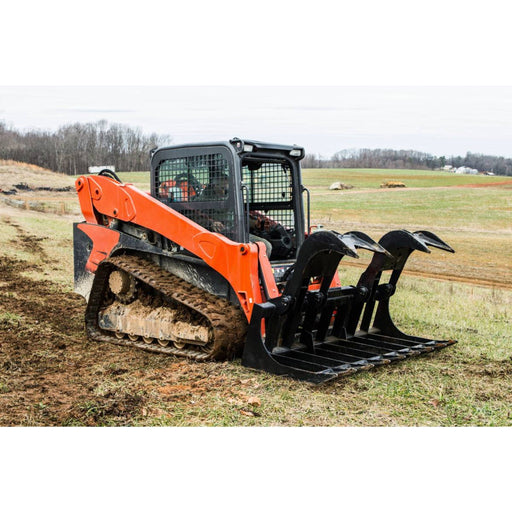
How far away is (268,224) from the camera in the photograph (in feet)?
25.2

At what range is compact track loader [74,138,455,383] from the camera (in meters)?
6.27

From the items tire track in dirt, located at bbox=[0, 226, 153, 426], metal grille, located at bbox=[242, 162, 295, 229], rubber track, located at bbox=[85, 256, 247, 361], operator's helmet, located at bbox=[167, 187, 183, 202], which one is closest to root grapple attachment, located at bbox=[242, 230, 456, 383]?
rubber track, located at bbox=[85, 256, 247, 361]

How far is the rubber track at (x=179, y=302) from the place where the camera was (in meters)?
6.37

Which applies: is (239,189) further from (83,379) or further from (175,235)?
(83,379)

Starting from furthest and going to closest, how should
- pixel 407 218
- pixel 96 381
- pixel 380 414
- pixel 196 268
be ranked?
pixel 407 218 < pixel 196 268 < pixel 96 381 < pixel 380 414

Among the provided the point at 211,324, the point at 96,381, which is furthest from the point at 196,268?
the point at 96,381

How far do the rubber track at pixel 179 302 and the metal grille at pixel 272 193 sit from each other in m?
1.35

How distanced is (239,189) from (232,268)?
0.85m

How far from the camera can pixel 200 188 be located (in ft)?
23.3

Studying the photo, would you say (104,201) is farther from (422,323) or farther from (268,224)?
(422,323)

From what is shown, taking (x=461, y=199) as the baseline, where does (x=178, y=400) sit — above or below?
below

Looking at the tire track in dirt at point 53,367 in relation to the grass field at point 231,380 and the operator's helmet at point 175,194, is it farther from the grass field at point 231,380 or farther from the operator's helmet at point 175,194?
the operator's helmet at point 175,194

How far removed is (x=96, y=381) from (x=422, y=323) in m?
4.83

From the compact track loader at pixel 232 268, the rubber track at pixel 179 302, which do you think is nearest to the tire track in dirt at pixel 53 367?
the rubber track at pixel 179 302
